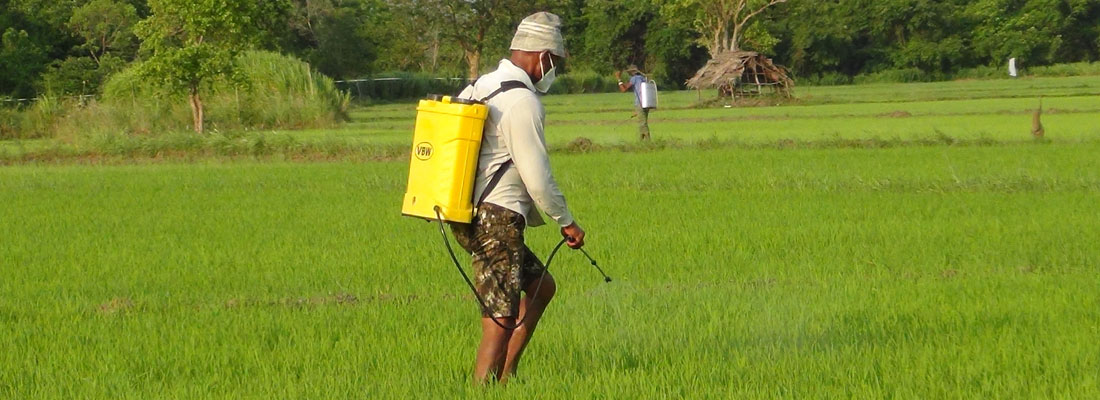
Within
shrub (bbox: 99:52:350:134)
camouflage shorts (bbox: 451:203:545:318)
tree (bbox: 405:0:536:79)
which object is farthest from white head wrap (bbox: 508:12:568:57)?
tree (bbox: 405:0:536:79)

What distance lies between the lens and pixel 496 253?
197 inches

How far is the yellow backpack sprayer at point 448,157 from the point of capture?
480 cm

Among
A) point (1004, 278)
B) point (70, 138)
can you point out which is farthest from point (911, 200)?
point (70, 138)

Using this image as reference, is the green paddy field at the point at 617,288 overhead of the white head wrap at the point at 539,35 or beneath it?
beneath

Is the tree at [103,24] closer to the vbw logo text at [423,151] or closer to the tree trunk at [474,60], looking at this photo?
the tree trunk at [474,60]

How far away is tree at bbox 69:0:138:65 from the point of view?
159 ft

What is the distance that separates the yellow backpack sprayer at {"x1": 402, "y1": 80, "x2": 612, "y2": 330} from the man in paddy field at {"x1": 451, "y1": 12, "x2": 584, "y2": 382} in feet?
0.12

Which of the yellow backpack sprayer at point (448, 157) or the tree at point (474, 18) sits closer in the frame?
the yellow backpack sprayer at point (448, 157)

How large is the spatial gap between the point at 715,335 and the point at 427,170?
215 cm

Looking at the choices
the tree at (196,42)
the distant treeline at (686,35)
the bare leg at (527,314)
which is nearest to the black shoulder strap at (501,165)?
the bare leg at (527,314)

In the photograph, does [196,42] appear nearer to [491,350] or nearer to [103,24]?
[103,24]

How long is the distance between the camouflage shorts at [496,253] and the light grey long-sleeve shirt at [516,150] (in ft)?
0.18

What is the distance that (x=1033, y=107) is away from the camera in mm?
35125

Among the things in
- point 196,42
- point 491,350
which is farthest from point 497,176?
point 196,42
